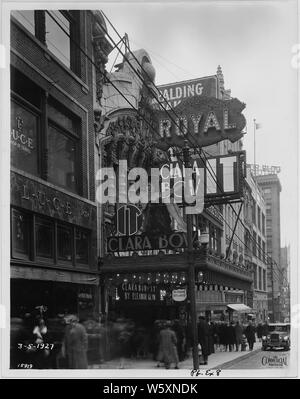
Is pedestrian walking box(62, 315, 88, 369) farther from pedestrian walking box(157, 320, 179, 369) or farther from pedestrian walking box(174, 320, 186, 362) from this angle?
pedestrian walking box(174, 320, 186, 362)

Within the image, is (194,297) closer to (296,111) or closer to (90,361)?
(90,361)

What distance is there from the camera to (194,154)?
10430mm

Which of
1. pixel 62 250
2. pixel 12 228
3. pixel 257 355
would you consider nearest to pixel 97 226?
pixel 62 250

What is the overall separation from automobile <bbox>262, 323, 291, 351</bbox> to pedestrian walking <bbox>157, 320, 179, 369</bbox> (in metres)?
1.34

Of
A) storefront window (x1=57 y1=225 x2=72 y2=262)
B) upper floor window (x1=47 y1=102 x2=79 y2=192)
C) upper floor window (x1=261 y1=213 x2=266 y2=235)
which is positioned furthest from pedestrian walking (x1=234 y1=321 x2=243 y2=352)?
upper floor window (x1=47 y1=102 x2=79 y2=192)

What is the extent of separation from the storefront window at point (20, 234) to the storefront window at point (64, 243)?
64 cm

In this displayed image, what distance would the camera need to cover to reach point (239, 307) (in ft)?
35.0

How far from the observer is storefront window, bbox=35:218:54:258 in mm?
9920

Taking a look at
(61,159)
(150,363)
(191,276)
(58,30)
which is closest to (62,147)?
(61,159)

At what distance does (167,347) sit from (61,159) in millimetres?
3490

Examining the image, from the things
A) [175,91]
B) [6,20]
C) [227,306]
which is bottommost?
[227,306]

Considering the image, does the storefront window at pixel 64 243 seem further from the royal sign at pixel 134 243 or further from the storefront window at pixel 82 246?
the royal sign at pixel 134 243

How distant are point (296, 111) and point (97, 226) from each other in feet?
11.9

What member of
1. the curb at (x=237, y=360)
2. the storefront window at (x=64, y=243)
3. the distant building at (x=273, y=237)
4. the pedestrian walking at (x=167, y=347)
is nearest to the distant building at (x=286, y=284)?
the distant building at (x=273, y=237)
